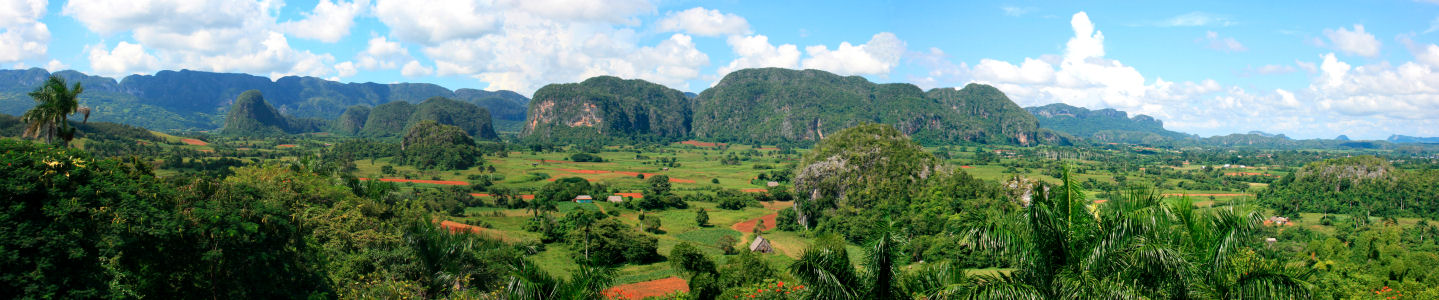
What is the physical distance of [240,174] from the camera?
28812mm

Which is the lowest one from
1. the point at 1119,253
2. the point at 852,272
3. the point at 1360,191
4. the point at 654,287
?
the point at 654,287

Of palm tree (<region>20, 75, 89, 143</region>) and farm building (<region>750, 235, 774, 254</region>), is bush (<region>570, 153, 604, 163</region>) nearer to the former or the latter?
farm building (<region>750, 235, 774, 254</region>)

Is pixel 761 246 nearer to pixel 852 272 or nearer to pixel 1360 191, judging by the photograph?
pixel 852 272

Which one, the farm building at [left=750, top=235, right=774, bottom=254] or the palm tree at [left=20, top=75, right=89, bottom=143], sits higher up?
the palm tree at [left=20, top=75, right=89, bottom=143]

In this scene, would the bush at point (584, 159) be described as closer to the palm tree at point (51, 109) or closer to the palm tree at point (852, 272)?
the palm tree at point (51, 109)

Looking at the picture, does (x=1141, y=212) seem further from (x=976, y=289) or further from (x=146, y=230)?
(x=146, y=230)

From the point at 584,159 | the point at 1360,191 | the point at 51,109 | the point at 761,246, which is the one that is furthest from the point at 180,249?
the point at 584,159

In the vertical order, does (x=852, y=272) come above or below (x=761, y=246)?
above

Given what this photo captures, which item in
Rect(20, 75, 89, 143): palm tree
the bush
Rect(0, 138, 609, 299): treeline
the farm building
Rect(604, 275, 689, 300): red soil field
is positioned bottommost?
Rect(604, 275, 689, 300): red soil field

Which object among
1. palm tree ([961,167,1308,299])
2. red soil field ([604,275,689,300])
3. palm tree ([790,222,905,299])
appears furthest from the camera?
red soil field ([604,275,689,300])

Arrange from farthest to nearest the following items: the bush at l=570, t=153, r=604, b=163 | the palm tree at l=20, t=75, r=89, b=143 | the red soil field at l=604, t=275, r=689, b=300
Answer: the bush at l=570, t=153, r=604, b=163 < the red soil field at l=604, t=275, r=689, b=300 < the palm tree at l=20, t=75, r=89, b=143

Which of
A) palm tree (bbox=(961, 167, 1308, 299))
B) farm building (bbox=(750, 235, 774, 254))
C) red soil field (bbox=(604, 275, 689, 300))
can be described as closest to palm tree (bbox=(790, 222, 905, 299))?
palm tree (bbox=(961, 167, 1308, 299))

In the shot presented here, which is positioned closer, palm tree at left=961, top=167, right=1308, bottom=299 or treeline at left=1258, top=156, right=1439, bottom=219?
palm tree at left=961, top=167, right=1308, bottom=299

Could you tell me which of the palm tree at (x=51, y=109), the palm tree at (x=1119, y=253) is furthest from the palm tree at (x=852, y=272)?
the palm tree at (x=51, y=109)
